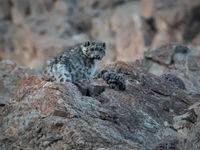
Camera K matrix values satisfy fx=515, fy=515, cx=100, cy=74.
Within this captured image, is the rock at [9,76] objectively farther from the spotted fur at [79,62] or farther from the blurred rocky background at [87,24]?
the blurred rocky background at [87,24]

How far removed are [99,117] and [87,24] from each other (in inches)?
1404

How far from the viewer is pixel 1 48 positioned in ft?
149

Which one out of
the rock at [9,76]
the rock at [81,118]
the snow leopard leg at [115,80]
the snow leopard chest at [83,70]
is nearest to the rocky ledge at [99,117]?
the rock at [81,118]

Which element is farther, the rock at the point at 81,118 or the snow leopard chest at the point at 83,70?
the snow leopard chest at the point at 83,70

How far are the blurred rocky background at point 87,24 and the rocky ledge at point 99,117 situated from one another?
2496cm

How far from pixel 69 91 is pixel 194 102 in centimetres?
321

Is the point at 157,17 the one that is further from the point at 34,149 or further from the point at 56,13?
the point at 34,149

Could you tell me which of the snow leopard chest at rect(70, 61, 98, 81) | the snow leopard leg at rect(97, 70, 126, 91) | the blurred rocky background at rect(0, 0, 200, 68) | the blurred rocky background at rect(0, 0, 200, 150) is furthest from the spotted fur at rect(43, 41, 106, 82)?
the blurred rocky background at rect(0, 0, 200, 68)

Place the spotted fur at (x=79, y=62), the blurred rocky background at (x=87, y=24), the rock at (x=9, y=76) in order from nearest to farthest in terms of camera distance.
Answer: the spotted fur at (x=79, y=62) < the rock at (x=9, y=76) < the blurred rocky background at (x=87, y=24)

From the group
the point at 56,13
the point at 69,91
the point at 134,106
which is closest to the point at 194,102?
the point at 134,106

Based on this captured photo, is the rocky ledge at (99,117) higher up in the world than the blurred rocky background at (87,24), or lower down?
lower down

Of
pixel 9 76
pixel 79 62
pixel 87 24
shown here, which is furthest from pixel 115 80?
pixel 87 24

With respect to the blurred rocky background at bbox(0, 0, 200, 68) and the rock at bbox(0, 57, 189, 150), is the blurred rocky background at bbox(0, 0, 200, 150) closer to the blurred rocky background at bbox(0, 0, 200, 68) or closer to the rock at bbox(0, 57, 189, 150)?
the rock at bbox(0, 57, 189, 150)

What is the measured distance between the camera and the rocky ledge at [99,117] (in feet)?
30.0
